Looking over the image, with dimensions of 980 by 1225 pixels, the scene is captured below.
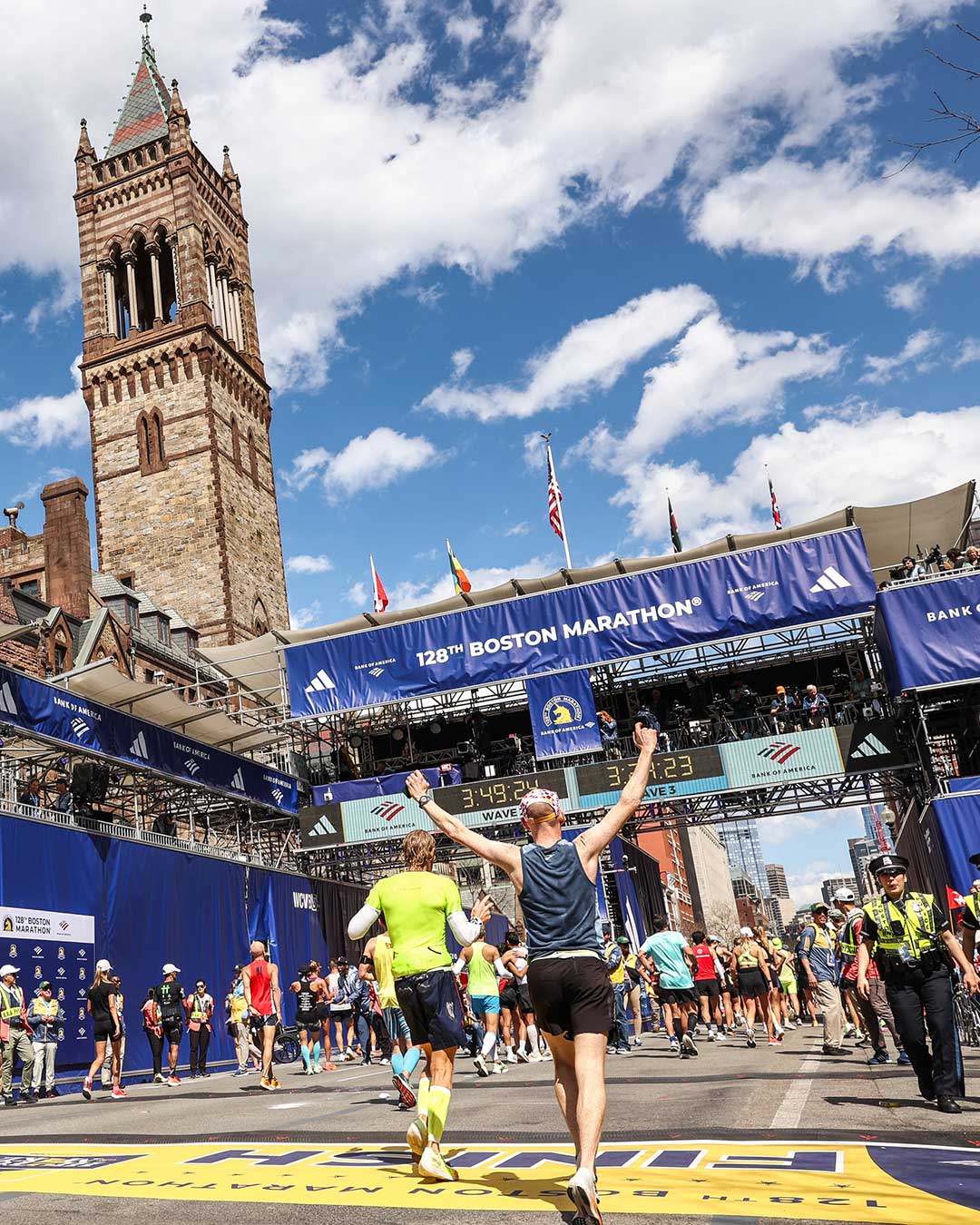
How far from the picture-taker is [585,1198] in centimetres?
373

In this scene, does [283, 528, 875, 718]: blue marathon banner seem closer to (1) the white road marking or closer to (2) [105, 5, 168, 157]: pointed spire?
(1) the white road marking

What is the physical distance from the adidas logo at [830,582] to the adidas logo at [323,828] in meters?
14.6

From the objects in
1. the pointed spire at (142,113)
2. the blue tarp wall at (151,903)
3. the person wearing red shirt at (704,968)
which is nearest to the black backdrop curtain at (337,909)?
the blue tarp wall at (151,903)

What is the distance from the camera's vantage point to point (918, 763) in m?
25.2

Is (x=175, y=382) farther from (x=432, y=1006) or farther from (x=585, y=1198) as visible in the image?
(x=585, y=1198)

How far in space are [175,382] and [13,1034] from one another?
128 feet

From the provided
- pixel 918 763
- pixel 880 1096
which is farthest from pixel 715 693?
pixel 880 1096

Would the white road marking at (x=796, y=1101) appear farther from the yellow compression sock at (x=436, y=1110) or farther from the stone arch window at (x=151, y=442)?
the stone arch window at (x=151, y=442)

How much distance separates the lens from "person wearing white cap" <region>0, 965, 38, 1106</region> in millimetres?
14672

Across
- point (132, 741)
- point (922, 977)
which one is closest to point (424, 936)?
point (922, 977)

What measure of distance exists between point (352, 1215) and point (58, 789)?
23.6 m

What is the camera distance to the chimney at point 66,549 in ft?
118

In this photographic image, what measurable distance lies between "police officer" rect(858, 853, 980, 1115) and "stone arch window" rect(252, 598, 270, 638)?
42099 mm

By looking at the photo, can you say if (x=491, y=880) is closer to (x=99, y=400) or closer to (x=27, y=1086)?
(x=99, y=400)
